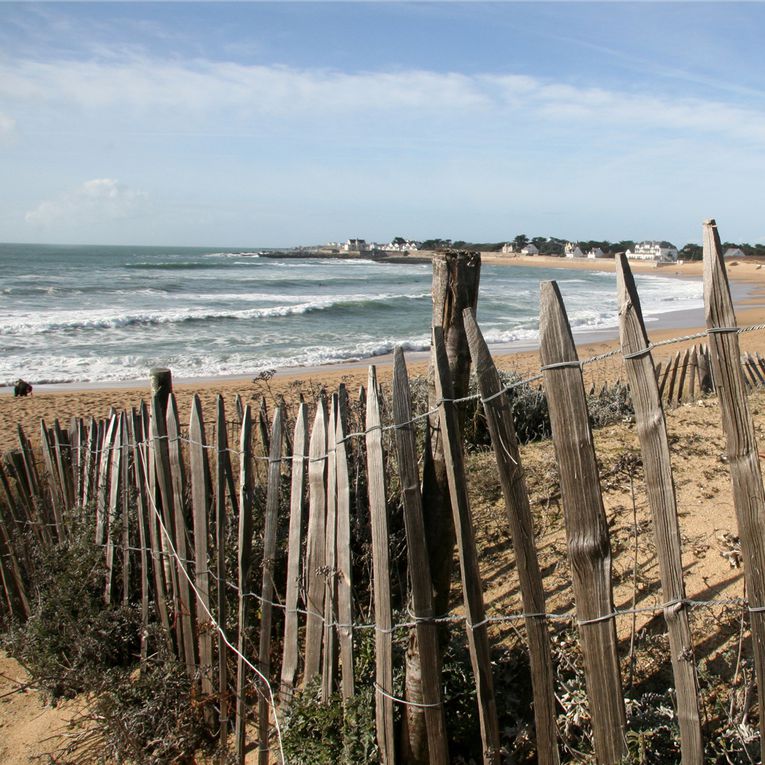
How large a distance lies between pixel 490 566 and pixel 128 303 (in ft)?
113

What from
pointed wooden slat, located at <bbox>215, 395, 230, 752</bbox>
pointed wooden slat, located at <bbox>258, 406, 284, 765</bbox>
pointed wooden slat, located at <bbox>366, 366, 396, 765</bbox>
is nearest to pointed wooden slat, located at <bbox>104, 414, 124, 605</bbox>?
pointed wooden slat, located at <bbox>215, 395, 230, 752</bbox>

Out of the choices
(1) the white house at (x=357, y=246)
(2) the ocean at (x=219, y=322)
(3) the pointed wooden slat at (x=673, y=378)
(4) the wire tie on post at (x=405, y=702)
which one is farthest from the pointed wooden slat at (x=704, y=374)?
(1) the white house at (x=357, y=246)

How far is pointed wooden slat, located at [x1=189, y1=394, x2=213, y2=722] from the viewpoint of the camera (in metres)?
3.69

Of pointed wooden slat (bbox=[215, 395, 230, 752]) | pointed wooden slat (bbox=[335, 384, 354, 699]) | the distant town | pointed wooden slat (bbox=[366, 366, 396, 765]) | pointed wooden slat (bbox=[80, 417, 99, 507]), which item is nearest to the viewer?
pointed wooden slat (bbox=[366, 366, 396, 765])

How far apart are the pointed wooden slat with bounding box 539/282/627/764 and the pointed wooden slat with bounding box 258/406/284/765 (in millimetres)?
1501

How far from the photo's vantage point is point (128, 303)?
35750 millimetres

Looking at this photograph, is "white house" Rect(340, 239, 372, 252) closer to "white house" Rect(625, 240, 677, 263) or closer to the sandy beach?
"white house" Rect(625, 240, 677, 263)

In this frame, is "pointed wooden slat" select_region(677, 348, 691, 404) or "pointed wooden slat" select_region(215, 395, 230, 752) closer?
"pointed wooden slat" select_region(215, 395, 230, 752)

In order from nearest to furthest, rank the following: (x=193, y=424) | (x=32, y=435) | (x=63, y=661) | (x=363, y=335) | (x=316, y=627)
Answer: (x=316, y=627)
(x=193, y=424)
(x=63, y=661)
(x=32, y=435)
(x=363, y=335)

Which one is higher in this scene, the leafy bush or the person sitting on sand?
the person sitting on sand

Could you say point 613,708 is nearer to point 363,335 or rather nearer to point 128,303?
point 363,335

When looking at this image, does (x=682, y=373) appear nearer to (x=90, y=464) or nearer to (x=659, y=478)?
(x=90, y=464)

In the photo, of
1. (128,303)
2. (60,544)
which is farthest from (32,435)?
(128,303)

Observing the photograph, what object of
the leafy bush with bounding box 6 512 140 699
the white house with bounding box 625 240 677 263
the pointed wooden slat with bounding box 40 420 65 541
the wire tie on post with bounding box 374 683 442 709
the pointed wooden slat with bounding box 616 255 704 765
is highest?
the white house with bounding box 625 240 677 263
